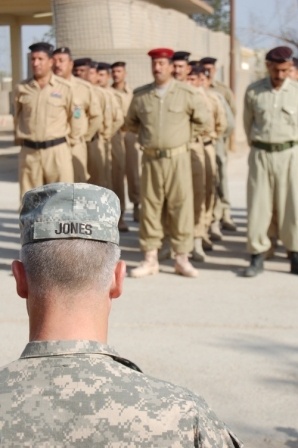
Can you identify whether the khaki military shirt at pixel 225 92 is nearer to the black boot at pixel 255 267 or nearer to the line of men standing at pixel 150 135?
the line of men standing at pixel 150 135

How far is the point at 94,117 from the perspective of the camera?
1014cm

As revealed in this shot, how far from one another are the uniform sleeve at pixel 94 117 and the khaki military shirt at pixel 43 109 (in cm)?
92

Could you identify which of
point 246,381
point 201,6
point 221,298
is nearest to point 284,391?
point 246,381

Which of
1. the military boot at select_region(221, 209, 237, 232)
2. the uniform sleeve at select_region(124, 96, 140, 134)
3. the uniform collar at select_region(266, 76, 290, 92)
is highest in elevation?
the uniform collar at select_region(266, 76, 290, 92)

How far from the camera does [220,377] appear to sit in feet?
19.2

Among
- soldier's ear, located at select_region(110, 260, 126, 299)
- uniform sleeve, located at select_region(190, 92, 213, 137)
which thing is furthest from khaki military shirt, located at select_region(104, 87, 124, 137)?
soldier's ear, located at select_region(110, 260, 126, 299)

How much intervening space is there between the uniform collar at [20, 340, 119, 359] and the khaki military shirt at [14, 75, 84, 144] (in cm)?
686

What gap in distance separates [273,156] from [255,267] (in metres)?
0.93

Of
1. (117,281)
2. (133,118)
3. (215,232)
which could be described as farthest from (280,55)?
(117,281)

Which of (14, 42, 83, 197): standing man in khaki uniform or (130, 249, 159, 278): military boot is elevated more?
(14, 42, 83, 197): standing man in khaki uniform

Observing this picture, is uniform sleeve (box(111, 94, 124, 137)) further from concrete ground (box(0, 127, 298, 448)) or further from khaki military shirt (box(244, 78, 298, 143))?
khaki military shirt (box(244, 78, 298, 143))

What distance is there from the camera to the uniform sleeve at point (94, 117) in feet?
32.3

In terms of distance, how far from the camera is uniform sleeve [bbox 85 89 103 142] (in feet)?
32.3

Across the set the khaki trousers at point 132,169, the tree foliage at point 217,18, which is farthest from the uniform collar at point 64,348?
the tree foliage at point 217,18
